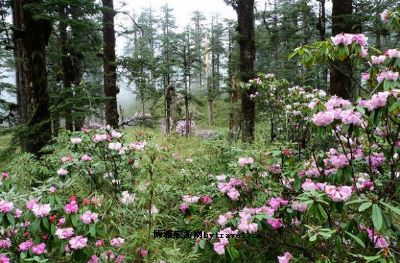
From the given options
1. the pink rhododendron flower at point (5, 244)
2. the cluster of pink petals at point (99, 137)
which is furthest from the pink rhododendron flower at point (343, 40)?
the pink rhododendron flower at point (5, 244)

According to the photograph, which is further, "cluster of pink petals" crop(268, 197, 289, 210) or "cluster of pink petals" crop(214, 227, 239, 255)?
"cluster of pink petals" crop(268, 197, 289, 210)

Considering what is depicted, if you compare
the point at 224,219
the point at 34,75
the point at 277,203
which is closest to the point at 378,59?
the point at 277,203

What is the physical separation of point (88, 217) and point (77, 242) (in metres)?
0.20

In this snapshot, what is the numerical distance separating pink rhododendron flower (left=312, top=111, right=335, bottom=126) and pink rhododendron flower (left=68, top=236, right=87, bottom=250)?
1.82m

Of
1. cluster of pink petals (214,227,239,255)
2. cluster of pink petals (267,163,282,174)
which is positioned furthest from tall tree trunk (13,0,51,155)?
cluster of pink petals (214,227,239,255)

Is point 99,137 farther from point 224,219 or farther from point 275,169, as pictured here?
point 275,169

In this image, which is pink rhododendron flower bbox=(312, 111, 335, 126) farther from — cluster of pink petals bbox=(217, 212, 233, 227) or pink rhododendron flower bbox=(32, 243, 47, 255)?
pink rhododendron flower bbox=(32, 243, 47, 255)

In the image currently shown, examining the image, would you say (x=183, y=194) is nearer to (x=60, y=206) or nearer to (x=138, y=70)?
(x=60, y=206)

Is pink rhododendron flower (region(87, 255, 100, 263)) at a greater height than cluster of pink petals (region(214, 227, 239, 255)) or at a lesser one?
lesser

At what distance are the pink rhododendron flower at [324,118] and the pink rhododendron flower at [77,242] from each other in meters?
1.82

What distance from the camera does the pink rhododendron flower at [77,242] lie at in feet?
8.17

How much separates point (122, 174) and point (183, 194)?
89cm

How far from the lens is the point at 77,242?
2504 millimetres

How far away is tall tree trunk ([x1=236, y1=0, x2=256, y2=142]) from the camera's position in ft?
26.8
